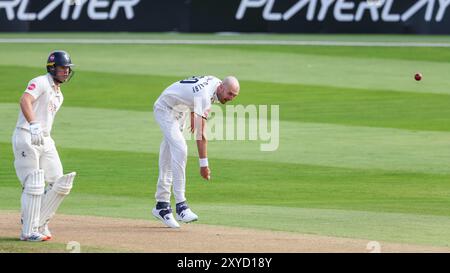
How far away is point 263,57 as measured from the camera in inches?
1064

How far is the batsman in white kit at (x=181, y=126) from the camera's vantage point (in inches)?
483

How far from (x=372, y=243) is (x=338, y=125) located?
9.20 m

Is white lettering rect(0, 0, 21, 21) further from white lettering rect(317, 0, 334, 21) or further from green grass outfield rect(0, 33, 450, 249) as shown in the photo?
white lettering rect(317, 0, 334, 21)

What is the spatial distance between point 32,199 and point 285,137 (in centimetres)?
868

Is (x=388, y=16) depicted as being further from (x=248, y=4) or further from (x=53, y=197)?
(x=53, y=197)

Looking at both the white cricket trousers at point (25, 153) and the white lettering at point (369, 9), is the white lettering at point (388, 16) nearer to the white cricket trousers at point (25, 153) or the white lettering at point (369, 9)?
the white lettering at point (369, 9)

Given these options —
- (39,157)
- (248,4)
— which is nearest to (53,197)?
(39,157)

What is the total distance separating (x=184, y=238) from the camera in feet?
38.7

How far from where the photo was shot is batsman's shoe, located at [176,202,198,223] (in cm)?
1245

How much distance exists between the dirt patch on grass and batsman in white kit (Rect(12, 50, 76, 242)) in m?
0.33

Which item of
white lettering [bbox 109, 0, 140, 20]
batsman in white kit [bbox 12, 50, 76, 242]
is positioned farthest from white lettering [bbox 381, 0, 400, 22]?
batsman in white kit [bbox 12, 50, 76, 242]

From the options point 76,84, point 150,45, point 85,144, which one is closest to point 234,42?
point 150,45
